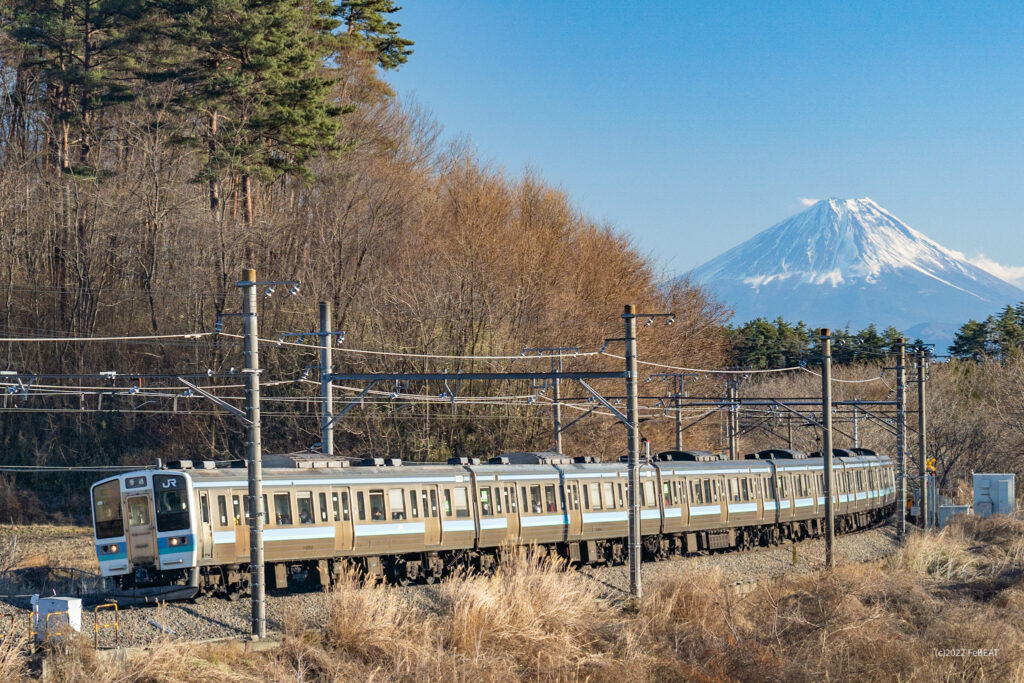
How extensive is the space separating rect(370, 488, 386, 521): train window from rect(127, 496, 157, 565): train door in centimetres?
429

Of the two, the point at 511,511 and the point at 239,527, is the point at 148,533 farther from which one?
the point at 511,511

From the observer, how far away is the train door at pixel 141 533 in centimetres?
1973

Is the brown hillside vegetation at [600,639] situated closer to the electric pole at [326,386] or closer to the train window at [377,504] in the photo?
the train window at [377,504]

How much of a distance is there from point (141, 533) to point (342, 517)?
3712 mm

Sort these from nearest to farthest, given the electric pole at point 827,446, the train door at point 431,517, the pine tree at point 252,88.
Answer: the train door at point 431,517, the electric pole at point 827,446, the pine tree at point 252,88

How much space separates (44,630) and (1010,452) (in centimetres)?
5064

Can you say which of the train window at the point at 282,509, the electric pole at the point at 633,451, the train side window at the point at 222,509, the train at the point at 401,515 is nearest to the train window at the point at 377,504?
the train at the point at 401,515

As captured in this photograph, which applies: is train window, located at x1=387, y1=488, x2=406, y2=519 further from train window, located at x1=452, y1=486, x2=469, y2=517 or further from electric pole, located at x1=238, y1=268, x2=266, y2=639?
electric pole, located at x1=238, y1=268, x2=266, y2=639

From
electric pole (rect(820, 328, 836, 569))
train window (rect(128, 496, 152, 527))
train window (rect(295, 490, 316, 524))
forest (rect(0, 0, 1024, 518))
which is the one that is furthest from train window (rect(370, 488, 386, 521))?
forest (rect(0, 0, 1024, 518))

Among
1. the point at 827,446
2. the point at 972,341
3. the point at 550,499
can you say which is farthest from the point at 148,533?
the point at 972,341

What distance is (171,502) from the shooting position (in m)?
19.7

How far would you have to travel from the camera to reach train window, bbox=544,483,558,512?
1021 inches

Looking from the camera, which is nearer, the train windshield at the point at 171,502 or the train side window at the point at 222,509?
the train windshield at the point at 171,502

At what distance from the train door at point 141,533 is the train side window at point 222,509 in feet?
3.65
